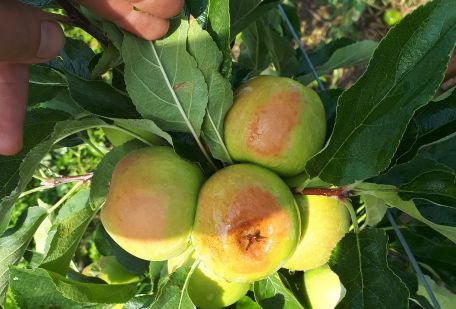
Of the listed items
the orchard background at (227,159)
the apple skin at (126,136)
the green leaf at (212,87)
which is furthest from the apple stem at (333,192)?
the apple skin at (126,136)

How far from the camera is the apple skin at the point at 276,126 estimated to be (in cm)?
60

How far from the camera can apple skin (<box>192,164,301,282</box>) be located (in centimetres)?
57

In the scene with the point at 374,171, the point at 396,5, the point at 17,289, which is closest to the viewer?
the point at 374,171

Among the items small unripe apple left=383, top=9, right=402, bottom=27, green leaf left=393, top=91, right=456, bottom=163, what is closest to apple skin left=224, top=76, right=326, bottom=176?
green leaf left=393, top=91, right=456, bottom=163

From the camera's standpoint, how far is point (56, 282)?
629 mm

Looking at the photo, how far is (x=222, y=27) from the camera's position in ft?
2.06

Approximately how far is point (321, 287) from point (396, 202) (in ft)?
0.64

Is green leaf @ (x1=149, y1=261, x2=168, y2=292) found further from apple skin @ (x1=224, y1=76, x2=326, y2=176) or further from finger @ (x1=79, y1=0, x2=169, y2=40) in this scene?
finger @ (x1=79, y1=0, x2=169, y2=40)

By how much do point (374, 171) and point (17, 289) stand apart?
49 centimetres

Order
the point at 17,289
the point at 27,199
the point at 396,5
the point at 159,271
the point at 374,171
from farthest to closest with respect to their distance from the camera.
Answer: the point at 396,5 → the point at 27,199 → the point at 159,271 → the point at 17,289 → the point at 374,171

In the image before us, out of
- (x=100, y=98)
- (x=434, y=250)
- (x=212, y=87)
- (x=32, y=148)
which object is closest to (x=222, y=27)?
(x=212, y=87)

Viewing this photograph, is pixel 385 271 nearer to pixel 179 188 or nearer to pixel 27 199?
pixel 179 188

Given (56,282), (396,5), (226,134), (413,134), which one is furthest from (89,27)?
(396,5)

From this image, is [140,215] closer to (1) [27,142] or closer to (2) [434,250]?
(1) [27,142]
